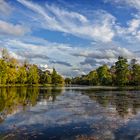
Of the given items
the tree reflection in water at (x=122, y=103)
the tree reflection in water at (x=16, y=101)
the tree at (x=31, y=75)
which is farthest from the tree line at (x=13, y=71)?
the tree reflection in water at (x=122, y=103)

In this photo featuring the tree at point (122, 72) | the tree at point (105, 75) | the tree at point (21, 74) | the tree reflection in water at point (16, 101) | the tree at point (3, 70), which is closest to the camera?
the tree reflection in water at point (16, 101)

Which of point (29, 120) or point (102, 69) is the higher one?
point (102, 69)

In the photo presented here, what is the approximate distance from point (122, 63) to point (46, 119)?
13171cm

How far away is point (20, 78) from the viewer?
477 ft

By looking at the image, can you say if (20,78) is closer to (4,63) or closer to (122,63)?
(4,63)

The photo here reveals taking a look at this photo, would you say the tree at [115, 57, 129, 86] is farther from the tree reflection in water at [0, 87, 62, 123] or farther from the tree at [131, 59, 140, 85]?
the tree reflection in water at [0, 87, 62, 123]

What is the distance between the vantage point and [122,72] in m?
150

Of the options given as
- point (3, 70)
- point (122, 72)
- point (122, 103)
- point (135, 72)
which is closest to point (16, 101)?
point (122, 103)

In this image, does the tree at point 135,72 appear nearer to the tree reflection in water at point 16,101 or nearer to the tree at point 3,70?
the tree at point 3,70

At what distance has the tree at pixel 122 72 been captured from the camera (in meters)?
150

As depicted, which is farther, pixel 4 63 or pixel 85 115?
pixel 4 63

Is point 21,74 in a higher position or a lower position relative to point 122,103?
higher

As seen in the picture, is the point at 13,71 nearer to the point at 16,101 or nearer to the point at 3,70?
the point at 3,70

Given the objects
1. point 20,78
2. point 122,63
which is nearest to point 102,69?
point 122,63
